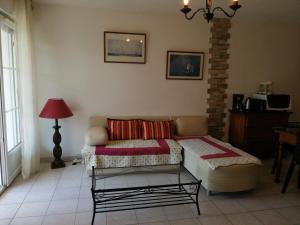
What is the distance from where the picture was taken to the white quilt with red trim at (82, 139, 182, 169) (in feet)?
10.4

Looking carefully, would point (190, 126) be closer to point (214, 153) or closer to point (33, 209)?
point (214, 153)

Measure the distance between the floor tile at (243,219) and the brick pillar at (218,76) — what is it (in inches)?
80.6

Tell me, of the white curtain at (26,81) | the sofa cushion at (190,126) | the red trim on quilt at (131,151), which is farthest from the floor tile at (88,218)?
the sofa cushion at (190,126)

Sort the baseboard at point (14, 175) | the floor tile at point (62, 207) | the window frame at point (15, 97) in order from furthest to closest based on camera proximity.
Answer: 1. the baseboard at point (14, 175)
2. the window frame at point (15, 97)
3. the floor tile at point (62, 207)

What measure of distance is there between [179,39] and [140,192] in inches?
102

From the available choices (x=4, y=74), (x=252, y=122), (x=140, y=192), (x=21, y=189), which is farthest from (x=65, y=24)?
(x=252, y=122)

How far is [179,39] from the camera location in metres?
4.00

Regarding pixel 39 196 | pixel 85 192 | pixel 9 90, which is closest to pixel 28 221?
pixel 39 196

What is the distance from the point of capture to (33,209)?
8.11 feet

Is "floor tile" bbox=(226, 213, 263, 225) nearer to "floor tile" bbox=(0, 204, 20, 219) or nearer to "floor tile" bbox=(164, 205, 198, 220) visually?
"floor tile" bbox=(164, 205, 198, 220)

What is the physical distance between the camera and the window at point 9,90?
118 inches

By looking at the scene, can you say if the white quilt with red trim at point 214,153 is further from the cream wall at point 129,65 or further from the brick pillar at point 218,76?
the cream wall at point 129,65

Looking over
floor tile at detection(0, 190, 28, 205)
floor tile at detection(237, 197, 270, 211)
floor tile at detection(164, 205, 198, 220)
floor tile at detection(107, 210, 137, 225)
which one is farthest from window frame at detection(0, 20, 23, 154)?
floor tile at detection(237, 197, 270, 211)

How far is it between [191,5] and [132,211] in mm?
2810
